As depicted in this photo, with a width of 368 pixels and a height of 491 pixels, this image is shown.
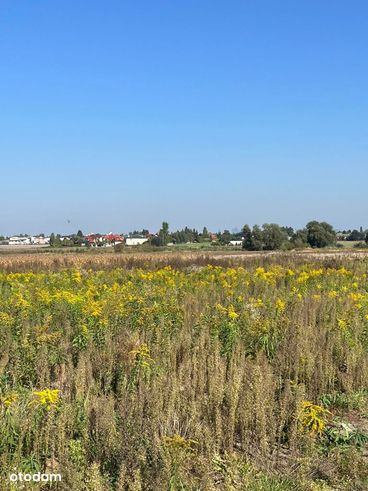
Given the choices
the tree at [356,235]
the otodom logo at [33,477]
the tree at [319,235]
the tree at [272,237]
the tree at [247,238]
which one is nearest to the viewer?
the otodom logo at [33,477]

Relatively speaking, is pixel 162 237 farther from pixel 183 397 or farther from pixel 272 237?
pixel 183 397

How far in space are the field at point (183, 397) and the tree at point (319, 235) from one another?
8629cm

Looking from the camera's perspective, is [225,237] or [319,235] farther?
[225,237]

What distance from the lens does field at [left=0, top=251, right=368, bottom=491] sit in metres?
3.70

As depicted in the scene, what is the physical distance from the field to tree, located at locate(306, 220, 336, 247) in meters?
86.3

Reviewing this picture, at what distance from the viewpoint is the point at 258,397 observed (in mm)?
4531

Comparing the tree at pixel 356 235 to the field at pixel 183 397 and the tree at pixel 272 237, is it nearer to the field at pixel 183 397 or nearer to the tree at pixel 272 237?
the tree at pixel 272 237

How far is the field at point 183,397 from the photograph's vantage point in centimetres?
370

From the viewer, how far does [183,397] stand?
5.01 meters

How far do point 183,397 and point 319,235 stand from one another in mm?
91271

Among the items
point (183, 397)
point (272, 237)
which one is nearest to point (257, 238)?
point (272, 237)

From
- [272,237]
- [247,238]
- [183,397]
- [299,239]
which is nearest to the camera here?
[183,397]

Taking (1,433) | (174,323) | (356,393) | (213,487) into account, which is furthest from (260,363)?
(1,433)

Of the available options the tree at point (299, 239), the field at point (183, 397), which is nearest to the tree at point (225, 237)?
the tree at point (299, 239)
